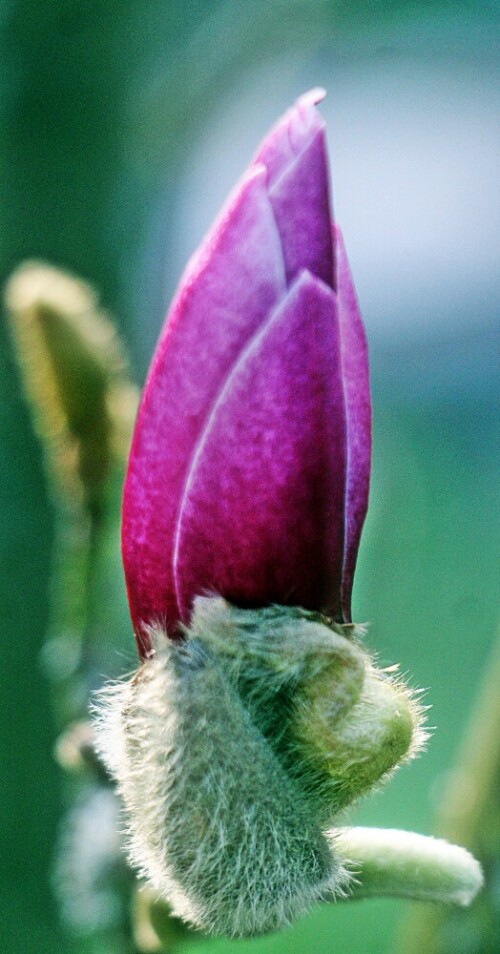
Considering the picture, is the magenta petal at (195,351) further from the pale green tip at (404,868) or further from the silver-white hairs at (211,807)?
the pale green tip at (404,868)

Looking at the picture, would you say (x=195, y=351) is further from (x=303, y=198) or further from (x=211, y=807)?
(x=211, y=807)

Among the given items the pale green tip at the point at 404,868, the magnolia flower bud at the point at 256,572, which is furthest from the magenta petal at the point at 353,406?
the pale green tip at the point at 404,868

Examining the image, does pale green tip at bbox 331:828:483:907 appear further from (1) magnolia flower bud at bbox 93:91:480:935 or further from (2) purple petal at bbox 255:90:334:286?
(2) purple petal at bbox 255:90:334:286

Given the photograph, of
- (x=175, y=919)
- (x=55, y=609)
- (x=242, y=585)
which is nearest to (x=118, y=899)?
(x=175, y=919)

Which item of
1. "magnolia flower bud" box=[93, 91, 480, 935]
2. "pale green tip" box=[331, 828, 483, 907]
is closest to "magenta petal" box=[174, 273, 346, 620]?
"magnolia flower bud" box=[93, 91, 480, 935]

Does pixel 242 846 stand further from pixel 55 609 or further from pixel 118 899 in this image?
pixel 55 609
